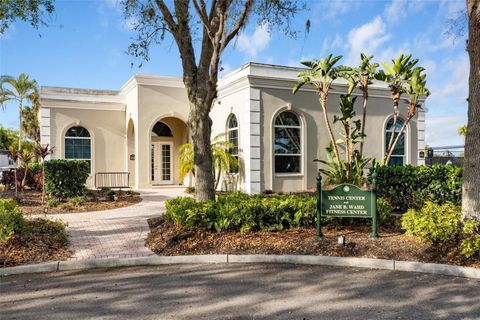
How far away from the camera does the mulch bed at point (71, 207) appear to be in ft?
35.8

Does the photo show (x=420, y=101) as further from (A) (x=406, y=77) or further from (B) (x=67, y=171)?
(B) (x=67, y=171)

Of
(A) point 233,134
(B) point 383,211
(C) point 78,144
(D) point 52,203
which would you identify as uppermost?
(A) point 233,134

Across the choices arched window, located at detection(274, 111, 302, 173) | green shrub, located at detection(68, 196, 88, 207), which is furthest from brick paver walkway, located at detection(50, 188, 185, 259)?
arched window, located at detection(274, 111, 302, 173)

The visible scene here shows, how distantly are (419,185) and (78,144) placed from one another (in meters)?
14.8

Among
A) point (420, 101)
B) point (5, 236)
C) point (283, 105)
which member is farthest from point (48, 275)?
point (420, 101)

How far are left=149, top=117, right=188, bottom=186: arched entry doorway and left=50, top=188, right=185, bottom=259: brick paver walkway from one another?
678 centimetres

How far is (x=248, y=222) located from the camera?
6961 millimetres

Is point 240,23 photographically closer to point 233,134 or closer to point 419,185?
point 419,185

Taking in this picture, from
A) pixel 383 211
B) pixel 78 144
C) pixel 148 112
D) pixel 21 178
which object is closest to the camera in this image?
pixel 383 211

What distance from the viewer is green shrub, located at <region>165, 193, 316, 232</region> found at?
692cm

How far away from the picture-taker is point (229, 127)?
15.3 meters

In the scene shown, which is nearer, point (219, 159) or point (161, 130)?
point (219, 159)

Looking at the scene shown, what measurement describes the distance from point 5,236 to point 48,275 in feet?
4.65

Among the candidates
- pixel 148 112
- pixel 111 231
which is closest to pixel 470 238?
pixel 111 231
